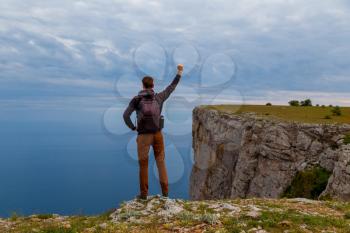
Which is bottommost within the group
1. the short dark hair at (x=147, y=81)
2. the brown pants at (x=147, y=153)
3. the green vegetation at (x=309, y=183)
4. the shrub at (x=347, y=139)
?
the green vegetation at (x=309, y=183)

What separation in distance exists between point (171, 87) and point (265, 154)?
27683mm

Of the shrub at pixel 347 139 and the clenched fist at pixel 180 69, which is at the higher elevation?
the clenched fist at pixel 180 69

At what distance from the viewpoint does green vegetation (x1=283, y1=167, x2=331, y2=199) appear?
1363 inches

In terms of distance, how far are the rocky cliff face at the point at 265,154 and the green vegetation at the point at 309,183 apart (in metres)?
0.55

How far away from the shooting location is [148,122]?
14406mm

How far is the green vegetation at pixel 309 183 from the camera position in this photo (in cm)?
3462

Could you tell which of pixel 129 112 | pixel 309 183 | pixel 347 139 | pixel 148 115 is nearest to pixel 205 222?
pixel 148 115

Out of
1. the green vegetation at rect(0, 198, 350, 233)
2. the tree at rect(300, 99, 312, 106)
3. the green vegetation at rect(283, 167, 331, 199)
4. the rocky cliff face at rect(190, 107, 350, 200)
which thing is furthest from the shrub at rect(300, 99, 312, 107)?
the green vegetation at rect(0, 198, 350, 233)

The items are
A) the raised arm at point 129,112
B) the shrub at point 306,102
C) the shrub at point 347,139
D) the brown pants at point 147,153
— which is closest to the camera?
the raised arm at point 129,112

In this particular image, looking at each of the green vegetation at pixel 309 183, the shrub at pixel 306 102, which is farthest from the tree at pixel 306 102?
the green vegetation at pixel 309 183

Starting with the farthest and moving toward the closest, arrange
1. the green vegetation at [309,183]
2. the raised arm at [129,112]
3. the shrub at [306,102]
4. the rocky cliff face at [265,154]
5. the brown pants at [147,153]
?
1. the shrub at [306,102]
2. the rocky cliff face at [265,154]
3. the green vegetation at [309,183]
4. the brown pants at [147,153]
5. the raised arm at [129,112]

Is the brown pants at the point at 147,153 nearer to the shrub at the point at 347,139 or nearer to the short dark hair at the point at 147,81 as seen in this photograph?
the short dark hair at the point at 147,81

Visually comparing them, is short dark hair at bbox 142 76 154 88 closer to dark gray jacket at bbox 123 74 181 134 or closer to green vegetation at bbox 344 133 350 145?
dark gray jacket at bbox 123 74 181 134

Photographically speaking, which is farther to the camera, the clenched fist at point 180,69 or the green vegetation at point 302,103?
the green vegetation at point 302,103
